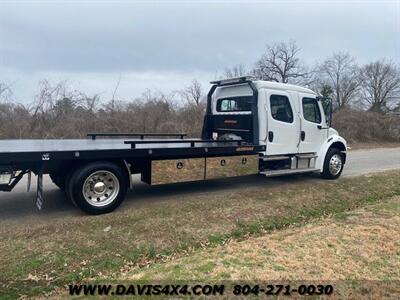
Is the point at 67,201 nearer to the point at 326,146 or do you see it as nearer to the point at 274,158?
the point at 274,158

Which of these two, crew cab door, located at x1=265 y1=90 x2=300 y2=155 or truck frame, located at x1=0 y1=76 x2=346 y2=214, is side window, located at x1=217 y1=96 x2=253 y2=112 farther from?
crew cab door, located at x1=265 y1=90 x2=300 y2=155

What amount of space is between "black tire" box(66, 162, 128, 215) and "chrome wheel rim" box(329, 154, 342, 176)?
5.65 m

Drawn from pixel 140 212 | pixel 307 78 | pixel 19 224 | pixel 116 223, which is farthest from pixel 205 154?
pixel 307 78

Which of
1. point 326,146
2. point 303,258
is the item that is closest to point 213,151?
point 303,258

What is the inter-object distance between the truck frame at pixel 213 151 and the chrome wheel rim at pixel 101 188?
0.02 m

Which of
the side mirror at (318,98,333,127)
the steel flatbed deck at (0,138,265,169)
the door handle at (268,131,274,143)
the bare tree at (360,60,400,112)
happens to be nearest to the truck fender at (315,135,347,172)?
the side mirror at (318,98,333,127)

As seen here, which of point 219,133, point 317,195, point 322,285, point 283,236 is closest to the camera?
Result: point 322,285

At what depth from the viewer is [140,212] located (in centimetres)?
599

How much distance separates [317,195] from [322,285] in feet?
13.8

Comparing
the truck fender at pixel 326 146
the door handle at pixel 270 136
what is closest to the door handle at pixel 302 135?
the truck fender at pixel 326 146

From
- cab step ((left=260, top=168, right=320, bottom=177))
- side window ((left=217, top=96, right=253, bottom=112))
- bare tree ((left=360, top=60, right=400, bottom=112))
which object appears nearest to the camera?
cab step ((left=260, top=168, right=320, bottom=177))

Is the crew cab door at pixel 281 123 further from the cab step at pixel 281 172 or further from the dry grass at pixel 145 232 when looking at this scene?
the dry grass at pixel 145 232

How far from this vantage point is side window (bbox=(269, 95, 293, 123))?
26.6 ft

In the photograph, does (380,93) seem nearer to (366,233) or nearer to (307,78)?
(307,78)
